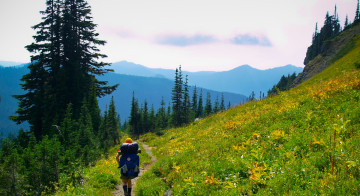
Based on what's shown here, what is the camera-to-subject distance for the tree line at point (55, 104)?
18.6m

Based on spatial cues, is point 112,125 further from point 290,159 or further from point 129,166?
point 290,159

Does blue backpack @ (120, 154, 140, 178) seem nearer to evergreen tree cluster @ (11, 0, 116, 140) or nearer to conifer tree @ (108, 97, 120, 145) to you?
evergreen tree cluster @ (11, 0, 116, 140)

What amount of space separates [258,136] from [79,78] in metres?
26.5

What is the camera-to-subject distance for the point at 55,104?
23.7 m

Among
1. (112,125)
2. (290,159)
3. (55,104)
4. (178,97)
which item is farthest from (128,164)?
(112,125)

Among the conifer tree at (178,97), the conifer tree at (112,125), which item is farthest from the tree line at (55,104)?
the conifer tree at (178,97)

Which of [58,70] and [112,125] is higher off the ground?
[58,70]

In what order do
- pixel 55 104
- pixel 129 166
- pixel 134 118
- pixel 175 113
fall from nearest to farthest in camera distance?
pixel 129 166, pixel 55 104, pixel 175 113, pixel 134 118

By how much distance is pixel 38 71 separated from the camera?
24188 mm

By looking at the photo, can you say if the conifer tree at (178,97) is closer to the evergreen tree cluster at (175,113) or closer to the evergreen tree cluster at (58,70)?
the evergreen tree cluster at (175,113)

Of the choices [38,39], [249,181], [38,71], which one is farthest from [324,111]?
[38,39]

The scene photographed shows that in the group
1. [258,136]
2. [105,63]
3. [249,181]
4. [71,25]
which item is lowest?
[249,181]

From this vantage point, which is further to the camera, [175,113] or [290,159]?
[175,113]

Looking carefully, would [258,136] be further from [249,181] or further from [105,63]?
[105,63]
